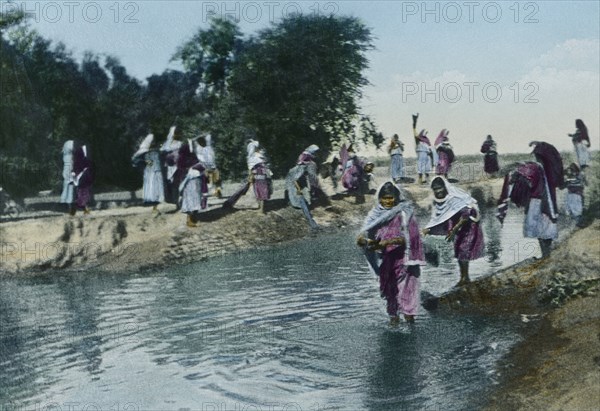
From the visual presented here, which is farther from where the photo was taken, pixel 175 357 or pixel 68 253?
pixel 68 253

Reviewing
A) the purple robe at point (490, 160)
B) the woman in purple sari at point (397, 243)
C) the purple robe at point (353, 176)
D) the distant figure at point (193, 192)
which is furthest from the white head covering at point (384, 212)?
the purple robe at point (490, 160)

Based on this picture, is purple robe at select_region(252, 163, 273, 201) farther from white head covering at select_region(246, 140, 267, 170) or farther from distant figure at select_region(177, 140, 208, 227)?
distant figure at select_region(177, 140, 208, 227)

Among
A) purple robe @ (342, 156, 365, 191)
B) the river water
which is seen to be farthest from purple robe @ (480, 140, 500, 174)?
the river water

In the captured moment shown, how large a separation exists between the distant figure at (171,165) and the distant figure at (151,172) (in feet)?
0.51

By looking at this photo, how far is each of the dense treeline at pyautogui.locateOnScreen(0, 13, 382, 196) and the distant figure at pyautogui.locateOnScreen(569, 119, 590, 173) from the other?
35.6 ft

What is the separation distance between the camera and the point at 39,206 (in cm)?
2411

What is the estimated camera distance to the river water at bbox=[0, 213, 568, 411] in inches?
277

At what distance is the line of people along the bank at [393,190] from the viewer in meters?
9.11

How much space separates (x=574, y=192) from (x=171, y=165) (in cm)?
871

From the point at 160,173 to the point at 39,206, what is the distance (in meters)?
6.63

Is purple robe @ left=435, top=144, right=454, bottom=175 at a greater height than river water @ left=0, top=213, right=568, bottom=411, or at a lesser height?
greater

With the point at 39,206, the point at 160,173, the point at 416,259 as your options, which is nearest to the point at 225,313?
the point at 416,259

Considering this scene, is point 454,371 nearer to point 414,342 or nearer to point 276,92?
point 414,342

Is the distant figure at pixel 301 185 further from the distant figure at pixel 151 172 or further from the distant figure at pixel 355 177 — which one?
the distant figure at pixel 151 172
